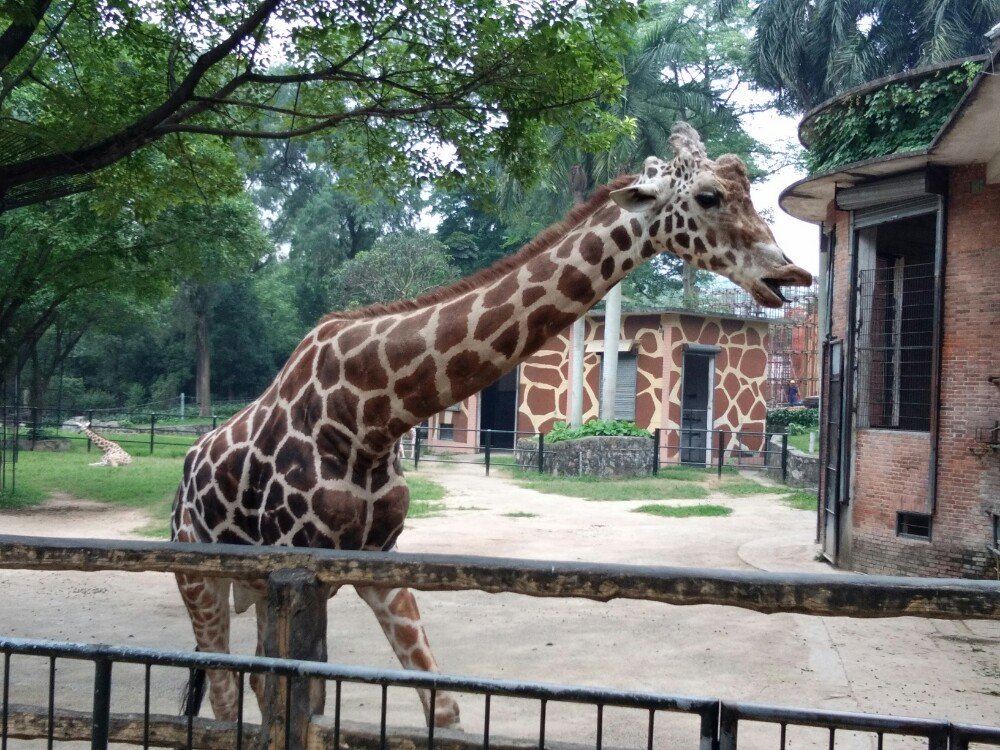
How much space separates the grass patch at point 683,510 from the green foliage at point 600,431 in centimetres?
488

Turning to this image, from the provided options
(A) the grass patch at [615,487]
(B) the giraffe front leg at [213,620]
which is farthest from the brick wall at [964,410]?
(A) the grass patch at [615,487]

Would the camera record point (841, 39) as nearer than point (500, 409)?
Yes

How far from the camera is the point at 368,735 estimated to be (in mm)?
2658

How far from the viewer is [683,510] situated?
13.7 m

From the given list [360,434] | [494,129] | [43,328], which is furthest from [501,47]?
[43,328]

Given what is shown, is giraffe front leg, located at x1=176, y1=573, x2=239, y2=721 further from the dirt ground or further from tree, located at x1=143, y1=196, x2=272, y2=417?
tree, located at x1=143, y1=196, x2=272, y2=417

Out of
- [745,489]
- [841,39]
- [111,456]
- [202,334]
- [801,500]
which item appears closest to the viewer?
[801,500]

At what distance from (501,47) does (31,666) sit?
17.7 feet

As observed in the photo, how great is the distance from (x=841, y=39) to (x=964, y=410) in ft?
62.4

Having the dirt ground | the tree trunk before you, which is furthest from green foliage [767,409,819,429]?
the tree trunk

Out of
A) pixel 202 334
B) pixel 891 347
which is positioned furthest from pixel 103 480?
pixel 202 334

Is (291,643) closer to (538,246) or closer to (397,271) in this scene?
(538,246)

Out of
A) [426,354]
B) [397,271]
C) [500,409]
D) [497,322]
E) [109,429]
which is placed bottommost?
[109,429]

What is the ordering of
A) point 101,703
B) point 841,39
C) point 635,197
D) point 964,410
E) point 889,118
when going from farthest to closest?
1. point 841,39
2. point 889,118
3. point 964,410
4. point 635,197
5. point 101,703
